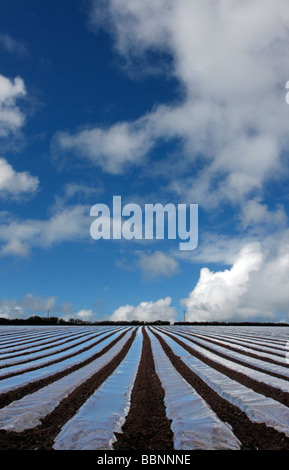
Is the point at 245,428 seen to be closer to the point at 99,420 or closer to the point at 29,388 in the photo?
the point at 99,420

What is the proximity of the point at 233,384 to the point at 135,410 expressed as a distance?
2813mm

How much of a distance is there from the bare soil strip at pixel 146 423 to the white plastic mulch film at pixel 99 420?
0.13 m

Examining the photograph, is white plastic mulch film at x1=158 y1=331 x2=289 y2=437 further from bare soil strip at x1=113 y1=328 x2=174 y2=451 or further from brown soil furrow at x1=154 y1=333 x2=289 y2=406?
bare soil strip at x1=113 y1=328 x2=174 y2=451

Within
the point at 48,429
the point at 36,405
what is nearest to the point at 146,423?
the point at 48,429

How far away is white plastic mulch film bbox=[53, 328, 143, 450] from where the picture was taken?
4035 mm

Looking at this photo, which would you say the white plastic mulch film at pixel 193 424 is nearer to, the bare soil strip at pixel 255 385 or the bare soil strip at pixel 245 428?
the bare soil strip at pixel 245 428

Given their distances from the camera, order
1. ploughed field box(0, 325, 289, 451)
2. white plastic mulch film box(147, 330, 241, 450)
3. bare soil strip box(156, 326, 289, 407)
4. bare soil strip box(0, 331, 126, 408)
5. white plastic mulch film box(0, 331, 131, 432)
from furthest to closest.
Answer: bare soil strip box(156, 326, 289, 407) → bare soil strip box(0, 331, 126, 408) → white plastic mulch film box(0, 331, 131, 432) → ploughed field box(0, 325, 289, 451) → white plastic mulch film box(147, 330, 241, 450)

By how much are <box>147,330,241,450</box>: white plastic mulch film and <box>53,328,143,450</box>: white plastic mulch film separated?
2.92 feet

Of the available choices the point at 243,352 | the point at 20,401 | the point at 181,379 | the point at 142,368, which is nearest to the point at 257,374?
the point at 181,379

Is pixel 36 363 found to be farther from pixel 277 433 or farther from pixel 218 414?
pixel 277 433

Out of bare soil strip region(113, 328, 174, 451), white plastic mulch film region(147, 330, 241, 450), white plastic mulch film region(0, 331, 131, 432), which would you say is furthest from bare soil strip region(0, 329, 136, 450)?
white plastic mulch film region(147, 330, 241, 450)

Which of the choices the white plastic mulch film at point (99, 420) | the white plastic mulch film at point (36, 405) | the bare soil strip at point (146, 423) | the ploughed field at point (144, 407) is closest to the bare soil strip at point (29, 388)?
the ploughed field at point (144, 407)

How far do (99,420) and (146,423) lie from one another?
2.52 ft

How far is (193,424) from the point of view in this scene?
180 inches
